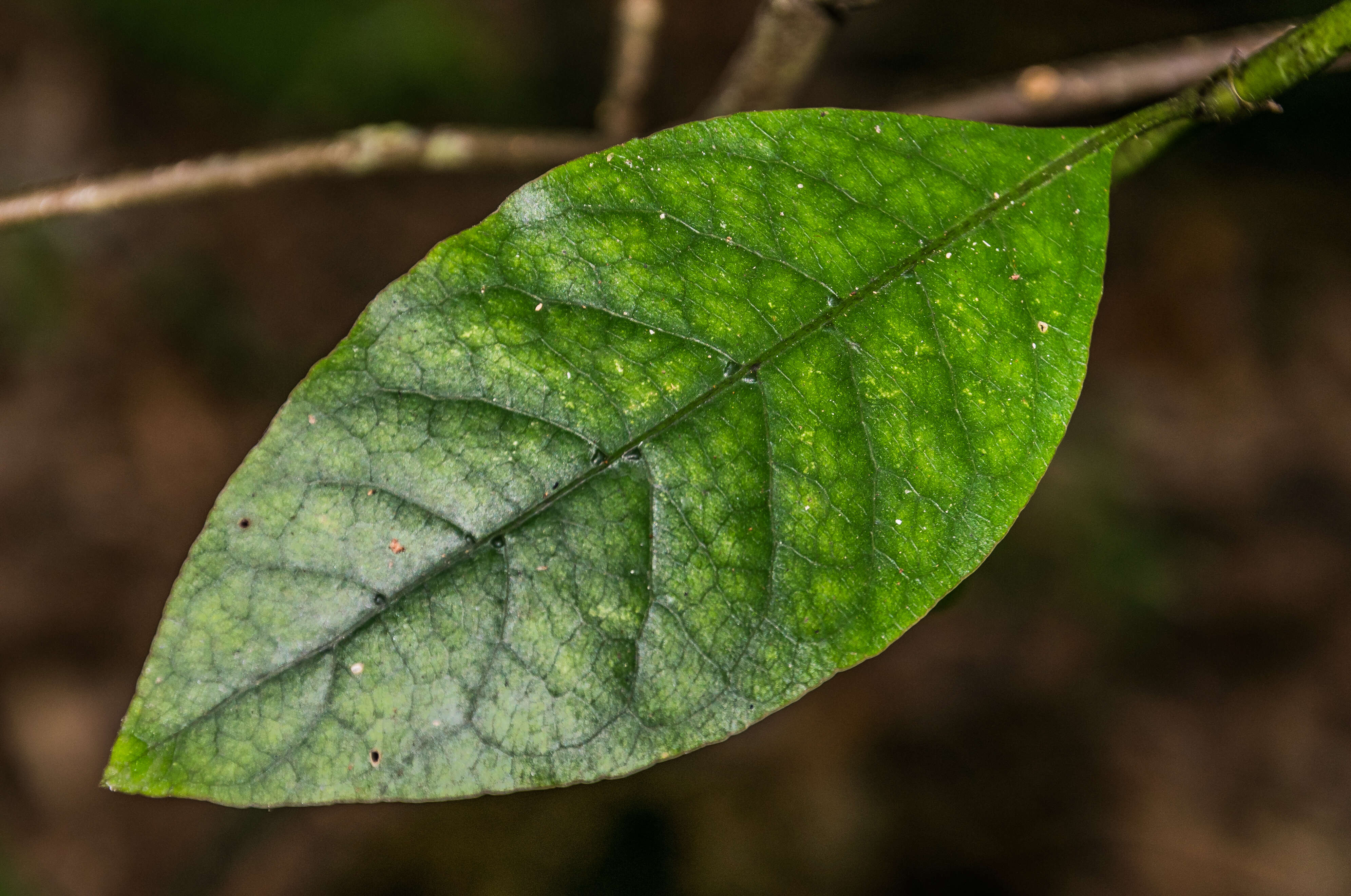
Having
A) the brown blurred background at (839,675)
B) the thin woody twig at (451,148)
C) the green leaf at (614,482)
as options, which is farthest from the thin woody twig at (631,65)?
the brown blurred background at (839,675)

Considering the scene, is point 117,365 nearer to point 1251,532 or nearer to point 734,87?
point 734,87

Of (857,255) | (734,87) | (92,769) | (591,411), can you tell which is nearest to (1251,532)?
(734,87)

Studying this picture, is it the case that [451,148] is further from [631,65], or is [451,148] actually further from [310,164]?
[631,65]

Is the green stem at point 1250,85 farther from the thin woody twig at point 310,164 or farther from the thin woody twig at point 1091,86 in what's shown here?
the thin woody twig at point 310,164

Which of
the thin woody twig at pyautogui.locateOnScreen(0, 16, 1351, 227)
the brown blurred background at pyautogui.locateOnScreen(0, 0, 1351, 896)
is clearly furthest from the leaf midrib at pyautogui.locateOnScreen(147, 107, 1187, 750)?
→ the brown blurred background at pyautogui.locateOnScreen(0, 0, 1351, 896)

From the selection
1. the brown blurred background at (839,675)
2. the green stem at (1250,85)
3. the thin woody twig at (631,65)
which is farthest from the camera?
the brown blurred background at (839,675)

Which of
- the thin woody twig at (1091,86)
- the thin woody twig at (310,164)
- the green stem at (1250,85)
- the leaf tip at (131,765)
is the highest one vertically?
the thin woody twig at (1091,86)
